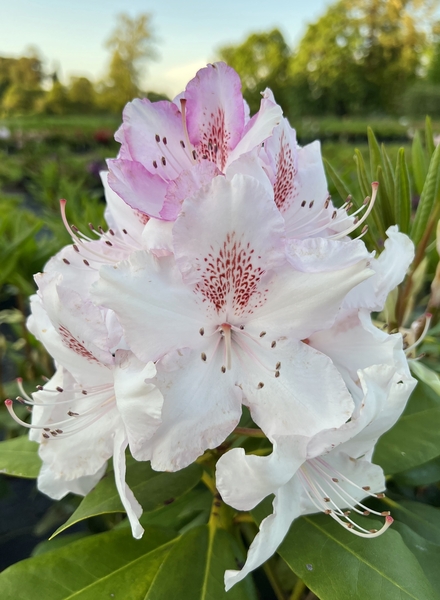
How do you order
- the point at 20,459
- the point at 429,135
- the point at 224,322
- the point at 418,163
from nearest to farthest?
the point at 224,322 < the point at 20,459 < the point at 429,135 < the point at 418,163

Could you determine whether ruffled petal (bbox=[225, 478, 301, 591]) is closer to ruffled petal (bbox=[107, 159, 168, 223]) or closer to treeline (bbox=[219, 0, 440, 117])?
ruffled petal (bbox=[107, 159, 168, 223])

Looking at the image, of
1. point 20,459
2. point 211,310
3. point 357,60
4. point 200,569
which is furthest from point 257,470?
point 357,60

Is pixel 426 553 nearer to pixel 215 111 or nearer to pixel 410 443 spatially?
pixel 410 443

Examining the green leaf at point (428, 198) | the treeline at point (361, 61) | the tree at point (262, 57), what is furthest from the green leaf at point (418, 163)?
the tree at point (262, 57)

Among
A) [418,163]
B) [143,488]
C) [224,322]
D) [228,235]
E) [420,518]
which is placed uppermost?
[418,163]

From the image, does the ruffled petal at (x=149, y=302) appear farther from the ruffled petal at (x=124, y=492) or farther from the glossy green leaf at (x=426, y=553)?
the glossy green leaf at (x=426, y=553)
